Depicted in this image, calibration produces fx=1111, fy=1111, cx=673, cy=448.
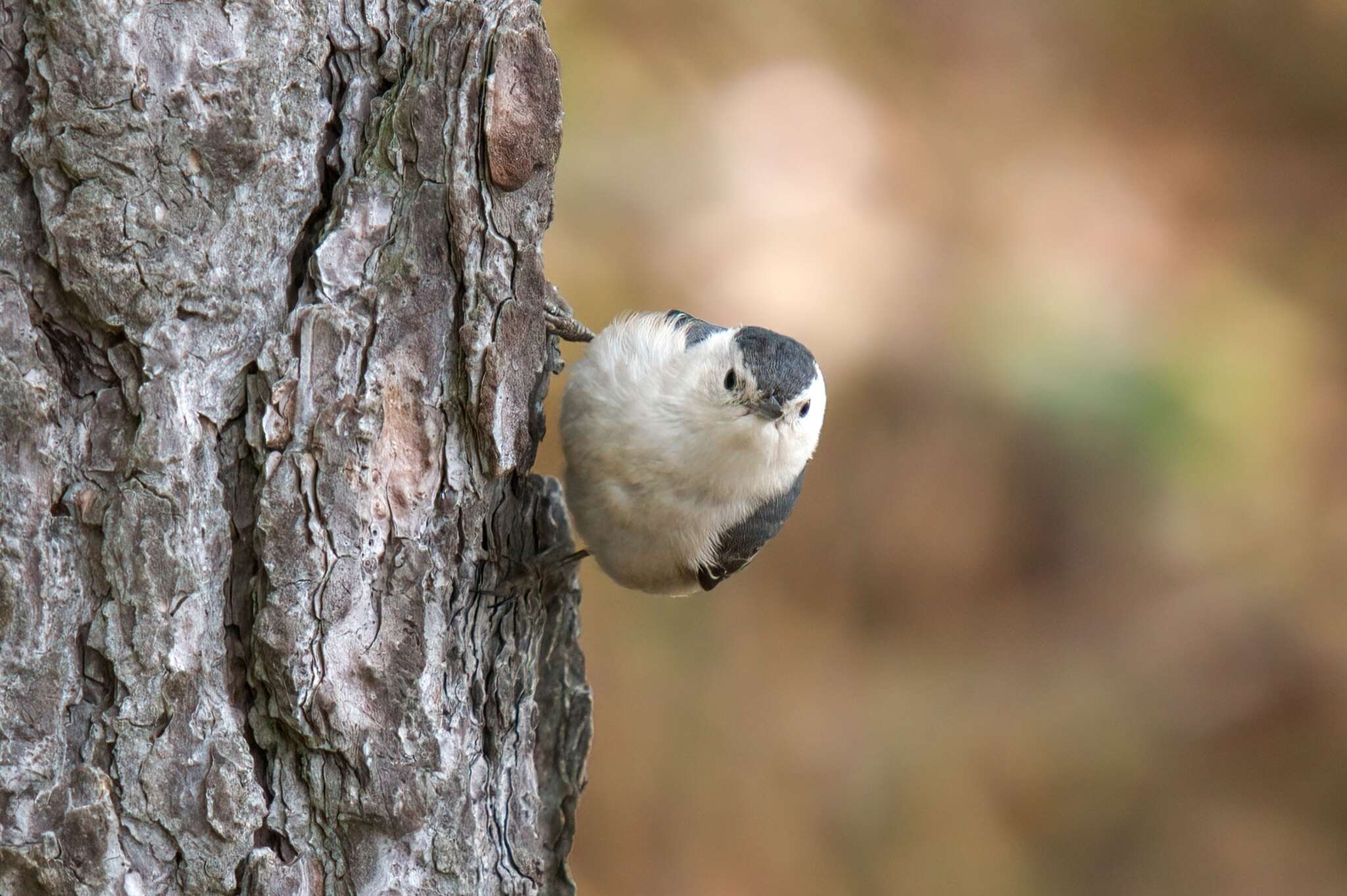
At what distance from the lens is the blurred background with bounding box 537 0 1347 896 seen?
385cm

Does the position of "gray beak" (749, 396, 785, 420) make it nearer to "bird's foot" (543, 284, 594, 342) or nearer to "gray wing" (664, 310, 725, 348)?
"gray wing" (664, 310, 725, 348)

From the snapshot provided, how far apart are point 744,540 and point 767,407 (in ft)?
1.02

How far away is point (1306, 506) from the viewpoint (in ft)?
13.3

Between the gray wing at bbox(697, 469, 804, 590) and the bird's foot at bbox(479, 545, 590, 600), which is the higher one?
the gray wing at bbox(697, 469, 804, 590)

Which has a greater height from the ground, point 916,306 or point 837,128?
point 837,128

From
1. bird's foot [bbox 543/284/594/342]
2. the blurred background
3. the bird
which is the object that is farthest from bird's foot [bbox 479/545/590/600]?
the blurred background

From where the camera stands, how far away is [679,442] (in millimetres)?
2102

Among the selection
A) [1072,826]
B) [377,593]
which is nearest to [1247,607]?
[1072,826]

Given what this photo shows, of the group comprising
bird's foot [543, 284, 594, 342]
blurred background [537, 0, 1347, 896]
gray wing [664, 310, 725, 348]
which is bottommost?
bird's foot [543, 284, 594, 342]

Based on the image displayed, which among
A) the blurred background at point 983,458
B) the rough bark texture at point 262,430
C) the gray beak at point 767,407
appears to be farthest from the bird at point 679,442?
the blurred background at point 983,458

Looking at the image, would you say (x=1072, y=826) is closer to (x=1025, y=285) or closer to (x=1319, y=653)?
(x=1319, y=653)

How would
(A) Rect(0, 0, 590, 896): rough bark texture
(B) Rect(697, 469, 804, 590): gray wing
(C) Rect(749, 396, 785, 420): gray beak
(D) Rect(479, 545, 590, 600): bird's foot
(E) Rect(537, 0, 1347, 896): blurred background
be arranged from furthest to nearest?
(E) Rect(537, 0, 1347, 896): blurred background, (B) Rect(697, 469, 804, 590): gray wing, (C) Rect(749, 396, 785, 420): gray beak, (D) Rect(479, 545, 590, 600): bird's foot, (A) Rect(0, 0, 590, 896): rough bark texture

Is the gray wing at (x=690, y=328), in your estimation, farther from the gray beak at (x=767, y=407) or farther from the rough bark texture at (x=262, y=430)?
the rough bark texture at (x=262, y=430)

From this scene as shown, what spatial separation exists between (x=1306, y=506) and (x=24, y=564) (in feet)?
13.4
